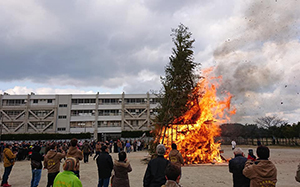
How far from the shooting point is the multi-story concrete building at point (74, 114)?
5903 cm

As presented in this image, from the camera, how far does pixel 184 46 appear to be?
63.4 ft

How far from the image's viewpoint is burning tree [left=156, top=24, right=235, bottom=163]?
669 inches

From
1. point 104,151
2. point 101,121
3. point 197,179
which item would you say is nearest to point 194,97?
point 197,179

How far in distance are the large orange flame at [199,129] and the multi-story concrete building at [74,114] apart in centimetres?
4121

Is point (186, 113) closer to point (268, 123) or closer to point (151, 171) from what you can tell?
point (151, 171)

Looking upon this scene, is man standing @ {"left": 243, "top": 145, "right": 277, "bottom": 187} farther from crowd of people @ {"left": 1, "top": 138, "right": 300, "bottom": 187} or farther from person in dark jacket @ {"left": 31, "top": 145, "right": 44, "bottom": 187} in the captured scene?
person in dark jacket @ {"left": 31, "top": 145, "right": 44, "bottom": 187}

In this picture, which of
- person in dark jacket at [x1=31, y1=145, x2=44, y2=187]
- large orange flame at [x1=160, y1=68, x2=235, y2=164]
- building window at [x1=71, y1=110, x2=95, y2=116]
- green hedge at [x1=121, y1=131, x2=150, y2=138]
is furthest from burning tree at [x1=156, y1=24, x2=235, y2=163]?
building window at [x1=71, y1=110, x2=95, y2=116]

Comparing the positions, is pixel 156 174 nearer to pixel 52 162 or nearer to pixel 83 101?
pixel 52 162

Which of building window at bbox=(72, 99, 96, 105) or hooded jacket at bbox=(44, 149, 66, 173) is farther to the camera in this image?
building window at bbox=(72, 99, 96, 105)

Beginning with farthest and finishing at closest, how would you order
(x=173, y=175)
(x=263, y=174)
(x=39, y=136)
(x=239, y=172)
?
(x=39, y=136)
(x=239, y=172)
(x=263, y=174)
(x=173, y=175)

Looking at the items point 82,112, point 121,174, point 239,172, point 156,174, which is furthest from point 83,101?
point 239,172

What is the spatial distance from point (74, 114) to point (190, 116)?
5004 cm

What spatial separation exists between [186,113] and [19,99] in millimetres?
59558

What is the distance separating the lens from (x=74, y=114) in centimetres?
6062
